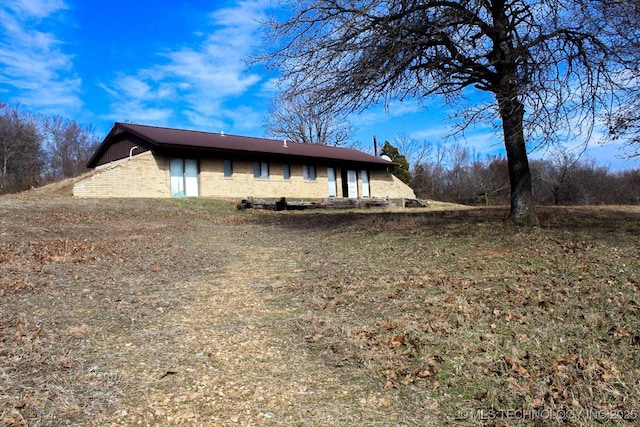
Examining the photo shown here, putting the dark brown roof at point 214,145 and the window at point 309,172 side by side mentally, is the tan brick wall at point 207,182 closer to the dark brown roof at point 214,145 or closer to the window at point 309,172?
the window at point 309,172

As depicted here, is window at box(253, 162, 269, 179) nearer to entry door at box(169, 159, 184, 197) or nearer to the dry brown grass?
entry door at box(169, 159, 184, 197)

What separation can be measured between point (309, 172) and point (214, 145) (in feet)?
21.9

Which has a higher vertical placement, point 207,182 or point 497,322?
point 207,182

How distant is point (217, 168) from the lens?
76.5 ft

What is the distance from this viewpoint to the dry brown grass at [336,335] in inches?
114

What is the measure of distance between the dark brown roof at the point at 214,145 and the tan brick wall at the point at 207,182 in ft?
2.69

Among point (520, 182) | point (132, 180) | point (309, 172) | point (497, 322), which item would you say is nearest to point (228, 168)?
point (132, 180)

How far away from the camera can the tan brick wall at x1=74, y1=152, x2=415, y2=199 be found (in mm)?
20038

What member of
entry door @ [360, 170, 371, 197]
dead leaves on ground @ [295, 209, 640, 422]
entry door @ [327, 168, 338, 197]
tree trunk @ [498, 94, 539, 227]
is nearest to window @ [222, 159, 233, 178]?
entry door @ [327, 168, 338, 197]

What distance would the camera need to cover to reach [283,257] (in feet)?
27.6

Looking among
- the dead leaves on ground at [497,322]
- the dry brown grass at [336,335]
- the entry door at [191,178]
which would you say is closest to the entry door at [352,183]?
the entry door at [191,178]

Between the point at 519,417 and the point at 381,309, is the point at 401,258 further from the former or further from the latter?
the point at 519,417

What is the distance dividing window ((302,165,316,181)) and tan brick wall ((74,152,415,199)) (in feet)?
0.79

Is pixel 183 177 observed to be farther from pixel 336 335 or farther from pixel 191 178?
pixel 336 335
